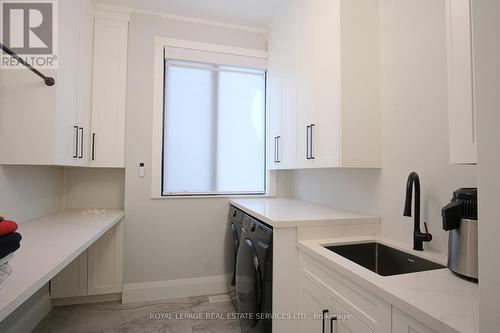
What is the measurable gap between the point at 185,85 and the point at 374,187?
1.97 meters

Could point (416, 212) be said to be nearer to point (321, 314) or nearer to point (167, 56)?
point (321, 314)

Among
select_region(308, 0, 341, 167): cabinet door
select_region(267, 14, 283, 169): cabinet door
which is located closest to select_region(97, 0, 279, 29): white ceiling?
select_region(267, 14, 283, 169): cabinet door

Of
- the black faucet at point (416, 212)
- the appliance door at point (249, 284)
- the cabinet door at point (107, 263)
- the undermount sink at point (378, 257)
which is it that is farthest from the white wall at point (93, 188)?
the black faucet at point (416, 212)

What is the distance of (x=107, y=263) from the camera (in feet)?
7.34

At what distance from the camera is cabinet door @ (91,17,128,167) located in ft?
7.30

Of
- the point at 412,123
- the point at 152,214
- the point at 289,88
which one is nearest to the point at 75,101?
the point at 152,214

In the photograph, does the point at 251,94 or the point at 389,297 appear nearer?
the point at 389,297

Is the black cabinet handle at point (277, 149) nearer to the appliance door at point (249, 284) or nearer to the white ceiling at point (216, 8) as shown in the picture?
the appliance door at point (249, 284)

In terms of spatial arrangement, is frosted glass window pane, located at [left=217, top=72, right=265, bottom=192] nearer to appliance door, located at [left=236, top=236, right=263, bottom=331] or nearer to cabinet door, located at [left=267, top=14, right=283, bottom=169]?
cabinet door, located at [left=267, top=14, right=283, bottom=169]

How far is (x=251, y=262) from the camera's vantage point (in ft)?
5.17

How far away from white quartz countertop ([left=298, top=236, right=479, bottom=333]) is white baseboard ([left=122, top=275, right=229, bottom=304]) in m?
1.68

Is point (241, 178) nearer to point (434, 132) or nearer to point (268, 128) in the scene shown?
point (268, 128)

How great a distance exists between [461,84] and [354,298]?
0.83 m

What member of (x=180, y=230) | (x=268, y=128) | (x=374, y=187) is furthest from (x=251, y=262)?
(x=268, y=128)
